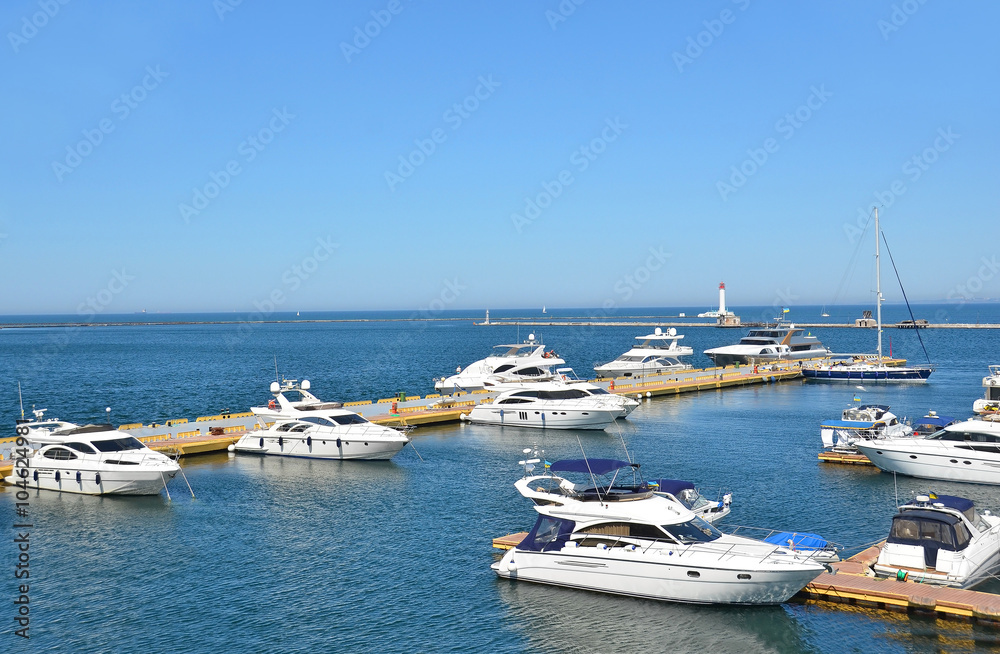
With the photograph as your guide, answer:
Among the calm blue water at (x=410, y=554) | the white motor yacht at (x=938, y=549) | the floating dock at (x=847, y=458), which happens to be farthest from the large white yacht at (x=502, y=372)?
the white motor yacht at (x=938, y=549)

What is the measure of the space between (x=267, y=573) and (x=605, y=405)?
26768 mm

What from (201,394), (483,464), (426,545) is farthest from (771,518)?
(201,394)

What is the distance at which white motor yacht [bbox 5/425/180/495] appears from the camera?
29219 millimetres

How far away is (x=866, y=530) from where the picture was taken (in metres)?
24.4

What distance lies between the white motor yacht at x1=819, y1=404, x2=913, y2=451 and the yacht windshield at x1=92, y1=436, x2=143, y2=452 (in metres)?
28.9

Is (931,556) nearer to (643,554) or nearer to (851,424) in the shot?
(643,554)

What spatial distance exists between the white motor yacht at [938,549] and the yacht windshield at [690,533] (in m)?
4.06

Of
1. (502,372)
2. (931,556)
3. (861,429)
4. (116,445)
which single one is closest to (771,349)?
(502,372)

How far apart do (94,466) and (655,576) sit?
69.6 ft

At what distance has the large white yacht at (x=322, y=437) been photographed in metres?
36.1

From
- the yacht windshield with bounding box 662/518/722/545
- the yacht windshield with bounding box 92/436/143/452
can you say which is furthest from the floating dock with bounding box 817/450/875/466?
the yacht windshield with bounding box 92/436/143/452

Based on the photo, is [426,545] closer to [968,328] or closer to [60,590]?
[60,590]

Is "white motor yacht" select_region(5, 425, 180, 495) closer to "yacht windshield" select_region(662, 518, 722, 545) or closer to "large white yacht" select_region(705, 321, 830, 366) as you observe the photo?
"yacht windshield" select_region(662, 518, 722, 545)

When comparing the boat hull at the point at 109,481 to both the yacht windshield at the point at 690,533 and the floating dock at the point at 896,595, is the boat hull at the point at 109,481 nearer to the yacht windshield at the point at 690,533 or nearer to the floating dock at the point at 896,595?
the yacht windshield at the point at 690,533
